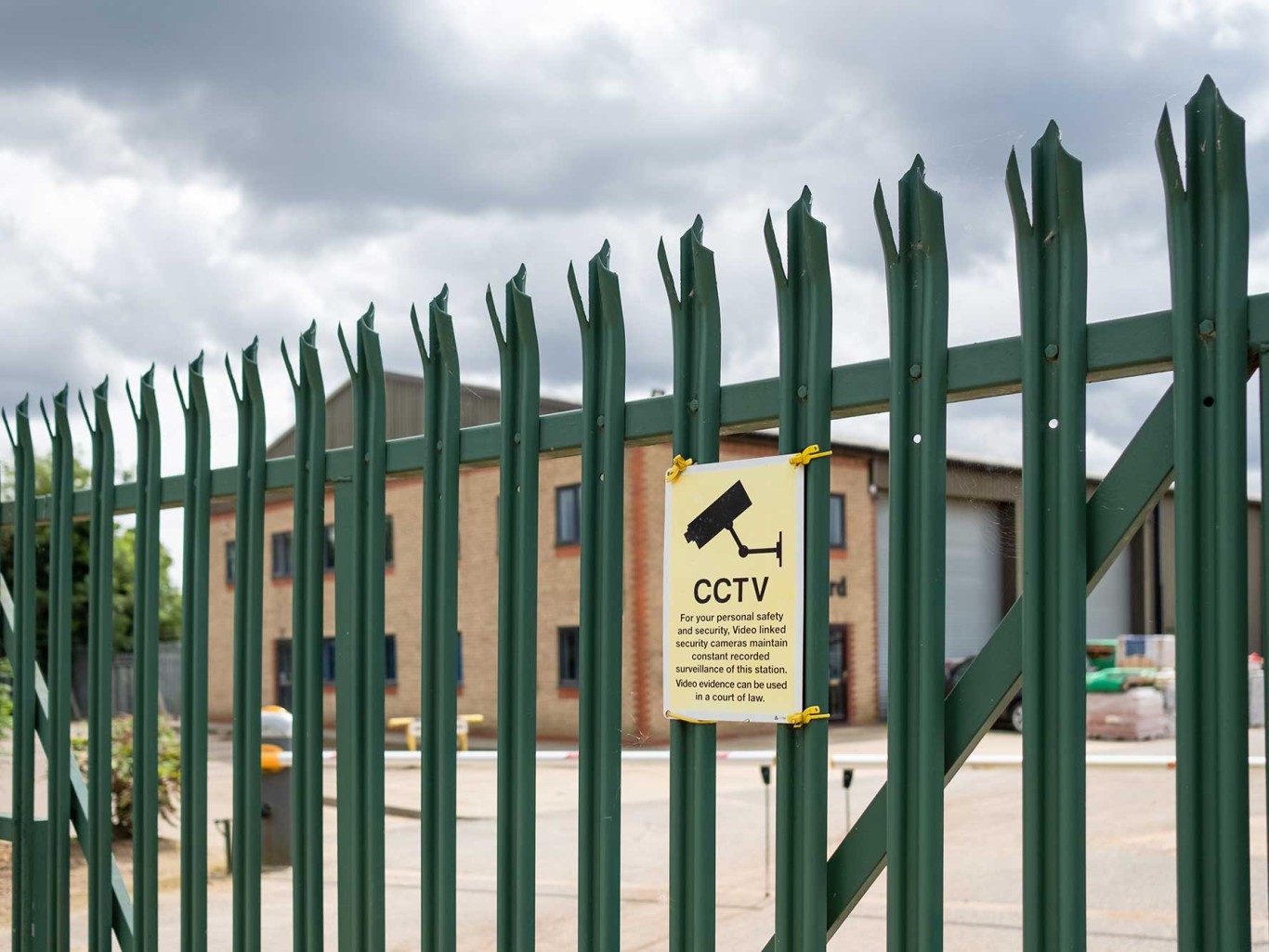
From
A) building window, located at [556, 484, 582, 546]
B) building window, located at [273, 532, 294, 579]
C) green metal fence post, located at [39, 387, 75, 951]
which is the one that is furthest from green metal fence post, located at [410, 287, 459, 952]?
building window, located at [273, 532, 294, 579]

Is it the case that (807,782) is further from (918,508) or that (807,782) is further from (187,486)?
(187,486)

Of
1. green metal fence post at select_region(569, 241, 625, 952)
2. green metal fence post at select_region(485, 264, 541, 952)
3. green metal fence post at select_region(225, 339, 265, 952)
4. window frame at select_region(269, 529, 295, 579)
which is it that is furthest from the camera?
window frame at select_region(269, 529, 295, 579)

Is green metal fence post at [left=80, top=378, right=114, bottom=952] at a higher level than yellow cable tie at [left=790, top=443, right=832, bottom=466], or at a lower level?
lower

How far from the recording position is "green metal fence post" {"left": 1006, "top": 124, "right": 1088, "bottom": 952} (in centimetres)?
235

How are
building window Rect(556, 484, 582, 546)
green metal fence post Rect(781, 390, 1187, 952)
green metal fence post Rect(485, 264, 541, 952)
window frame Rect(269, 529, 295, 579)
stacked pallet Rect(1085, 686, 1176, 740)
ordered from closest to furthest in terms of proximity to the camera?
green metal fence post Rect(781, 390, 1187, 952)
green metal fence post Rect(485, 264, 541, 952)
stacked pallet Rect(1085, 686, 1176, 740)
building window Rect(556, 484, 582, 546)
window frame Rect(269, 529, 295, 579)

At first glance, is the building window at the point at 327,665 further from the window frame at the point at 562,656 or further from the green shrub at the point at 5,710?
the window frame at the point at 562,656

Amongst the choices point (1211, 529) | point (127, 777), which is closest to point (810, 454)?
point (1211, 529)

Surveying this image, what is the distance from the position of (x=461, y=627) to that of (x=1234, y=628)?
26.7 meters

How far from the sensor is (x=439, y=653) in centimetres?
335

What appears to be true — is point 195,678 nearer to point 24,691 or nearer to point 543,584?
point 24,691

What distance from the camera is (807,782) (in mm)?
2670

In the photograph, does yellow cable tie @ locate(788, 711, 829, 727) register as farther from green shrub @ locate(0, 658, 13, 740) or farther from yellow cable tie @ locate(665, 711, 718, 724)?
green shrub @ locate(0, 658, 13, 740)

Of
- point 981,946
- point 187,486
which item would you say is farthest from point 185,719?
point 981,946

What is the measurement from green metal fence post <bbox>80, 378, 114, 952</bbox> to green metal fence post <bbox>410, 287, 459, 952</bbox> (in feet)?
4.92
